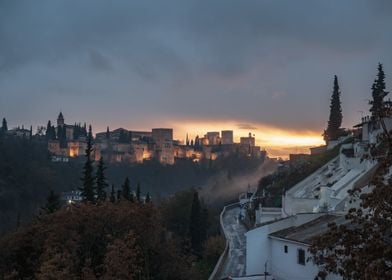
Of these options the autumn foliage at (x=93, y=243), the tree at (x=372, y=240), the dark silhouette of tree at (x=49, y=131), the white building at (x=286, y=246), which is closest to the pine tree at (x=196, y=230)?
the autumn foliage at (x=93, y=243)

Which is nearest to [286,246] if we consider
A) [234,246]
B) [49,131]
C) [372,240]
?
[372,240]

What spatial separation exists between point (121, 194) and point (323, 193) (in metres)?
23.8

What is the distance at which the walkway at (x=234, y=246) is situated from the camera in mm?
32781

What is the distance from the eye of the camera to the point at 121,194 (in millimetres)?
51438

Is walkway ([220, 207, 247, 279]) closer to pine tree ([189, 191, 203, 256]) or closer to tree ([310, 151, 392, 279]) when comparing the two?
pine tree ([189, 191, 203, 256])

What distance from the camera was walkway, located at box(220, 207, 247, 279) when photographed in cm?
3278

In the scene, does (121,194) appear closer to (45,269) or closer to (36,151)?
(45,269)

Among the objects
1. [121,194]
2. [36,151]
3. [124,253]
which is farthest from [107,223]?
[36,151]

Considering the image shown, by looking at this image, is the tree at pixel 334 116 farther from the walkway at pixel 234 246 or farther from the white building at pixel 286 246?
the white building at pixel 286 246

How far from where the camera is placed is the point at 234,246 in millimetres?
41438

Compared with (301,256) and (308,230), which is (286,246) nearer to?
Result: (308,230)

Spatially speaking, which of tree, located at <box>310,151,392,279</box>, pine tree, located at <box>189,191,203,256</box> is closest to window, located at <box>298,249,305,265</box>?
tree, located at <box>310,151,392,279</box>

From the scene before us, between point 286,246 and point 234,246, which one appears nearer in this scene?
point 286,246

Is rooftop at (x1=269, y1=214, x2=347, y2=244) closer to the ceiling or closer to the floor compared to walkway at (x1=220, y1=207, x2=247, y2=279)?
closer to the ceiling
